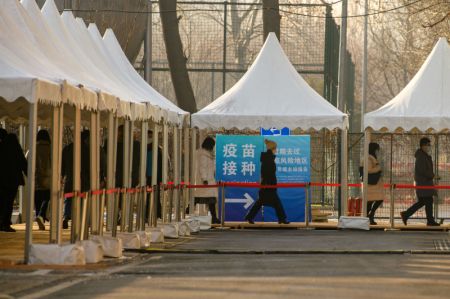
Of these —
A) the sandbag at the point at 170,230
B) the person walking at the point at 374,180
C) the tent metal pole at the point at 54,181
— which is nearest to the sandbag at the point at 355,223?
the person walking at the point at 374,180

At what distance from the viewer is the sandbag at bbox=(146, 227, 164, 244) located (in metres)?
25.2

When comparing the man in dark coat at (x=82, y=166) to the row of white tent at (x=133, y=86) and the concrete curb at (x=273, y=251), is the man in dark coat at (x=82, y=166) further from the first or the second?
the concrete curb at (x=273, y=251)

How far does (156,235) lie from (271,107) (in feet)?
22.3

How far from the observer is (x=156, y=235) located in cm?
2534

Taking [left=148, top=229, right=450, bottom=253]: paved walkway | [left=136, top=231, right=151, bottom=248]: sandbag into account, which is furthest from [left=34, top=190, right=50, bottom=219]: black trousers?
[left=136, top=231, right=151, bottom=248]: sandbag

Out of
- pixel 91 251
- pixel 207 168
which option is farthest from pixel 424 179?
pixel 91 251

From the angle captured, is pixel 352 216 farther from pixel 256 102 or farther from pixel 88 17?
pixel 88 17

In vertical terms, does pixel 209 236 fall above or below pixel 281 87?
below

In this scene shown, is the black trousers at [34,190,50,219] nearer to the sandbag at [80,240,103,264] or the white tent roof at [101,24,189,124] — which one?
the white tent roof at [101,24,189,124]

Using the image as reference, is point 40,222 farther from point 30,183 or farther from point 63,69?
point 30,183

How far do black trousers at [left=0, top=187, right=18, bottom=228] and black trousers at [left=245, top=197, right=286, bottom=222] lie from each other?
258 inches

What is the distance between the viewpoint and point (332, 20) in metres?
45.4

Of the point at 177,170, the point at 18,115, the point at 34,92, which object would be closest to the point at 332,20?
the point at 177,170

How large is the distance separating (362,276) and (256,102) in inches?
548
